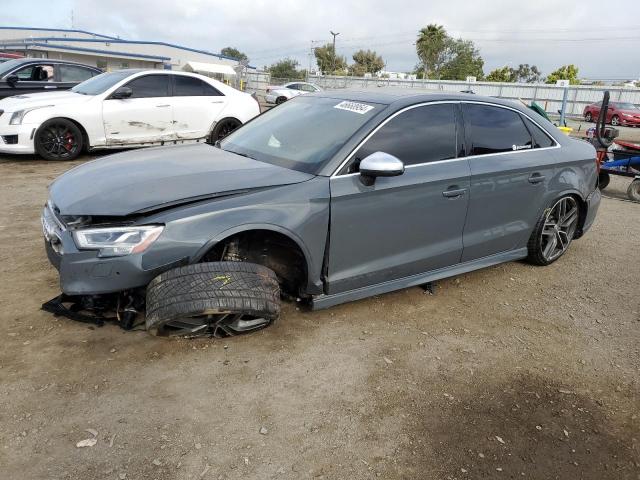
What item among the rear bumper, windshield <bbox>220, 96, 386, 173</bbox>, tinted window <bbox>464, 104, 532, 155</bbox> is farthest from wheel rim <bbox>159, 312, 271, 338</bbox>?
the rear bumper

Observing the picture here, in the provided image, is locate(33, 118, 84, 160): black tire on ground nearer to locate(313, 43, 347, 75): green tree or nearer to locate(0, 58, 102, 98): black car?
locate(0, 58, 102, 98): black car

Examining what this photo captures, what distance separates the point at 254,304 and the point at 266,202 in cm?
61

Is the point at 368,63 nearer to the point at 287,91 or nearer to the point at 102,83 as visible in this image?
the point at 287,91

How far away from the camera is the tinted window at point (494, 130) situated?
4070 mm

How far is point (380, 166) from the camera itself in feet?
10.6

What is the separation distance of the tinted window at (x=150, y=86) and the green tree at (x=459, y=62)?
61.6m

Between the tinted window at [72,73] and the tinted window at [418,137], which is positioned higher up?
the tinted window at [72,73]

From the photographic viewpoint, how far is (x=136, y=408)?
2623mm

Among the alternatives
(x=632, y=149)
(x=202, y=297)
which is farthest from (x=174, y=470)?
(x=632, y=149)

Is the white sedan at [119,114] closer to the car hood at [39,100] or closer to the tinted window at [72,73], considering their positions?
the car hood at [39,100]

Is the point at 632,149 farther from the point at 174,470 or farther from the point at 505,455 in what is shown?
the point at 174,470

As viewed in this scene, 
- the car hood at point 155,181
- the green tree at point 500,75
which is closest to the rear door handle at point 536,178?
the car hood at point 155,181

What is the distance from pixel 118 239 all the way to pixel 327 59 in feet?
262

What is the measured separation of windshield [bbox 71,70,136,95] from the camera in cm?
876
